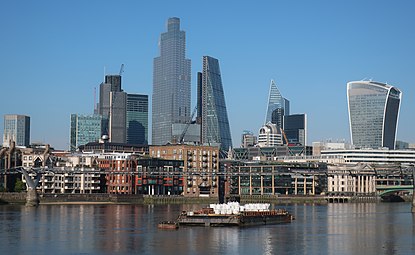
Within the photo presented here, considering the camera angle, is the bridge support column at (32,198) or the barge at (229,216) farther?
the bridge support column at (32,198)

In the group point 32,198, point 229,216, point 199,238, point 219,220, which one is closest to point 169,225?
point 219,220

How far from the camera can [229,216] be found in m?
97.9

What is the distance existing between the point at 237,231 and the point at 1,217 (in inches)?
1756

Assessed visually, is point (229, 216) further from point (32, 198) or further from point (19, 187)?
point (19, 187)

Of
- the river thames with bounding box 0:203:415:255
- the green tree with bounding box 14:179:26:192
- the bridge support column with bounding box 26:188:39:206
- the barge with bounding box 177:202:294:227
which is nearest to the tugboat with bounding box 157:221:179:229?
the river thames with bounding box 0:203:415:255

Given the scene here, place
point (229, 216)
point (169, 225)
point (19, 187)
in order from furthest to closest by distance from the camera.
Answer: point (19, 187) < point (229, 216) < point (169, 225)

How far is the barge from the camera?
97562mm

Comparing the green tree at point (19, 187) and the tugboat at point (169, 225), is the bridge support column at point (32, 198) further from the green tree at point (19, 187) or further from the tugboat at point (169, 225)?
the tugboat at point (169, 225)

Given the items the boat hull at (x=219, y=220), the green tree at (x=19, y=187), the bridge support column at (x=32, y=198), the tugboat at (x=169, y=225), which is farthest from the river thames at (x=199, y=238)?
the green tree at (x=19, y=187)

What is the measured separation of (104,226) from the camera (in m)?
101

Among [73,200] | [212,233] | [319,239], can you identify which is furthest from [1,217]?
[73,200]

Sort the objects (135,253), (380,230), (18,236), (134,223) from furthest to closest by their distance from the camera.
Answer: (134,223) → (380,230) → (18,236) → (135,253)

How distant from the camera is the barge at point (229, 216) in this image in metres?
97.6

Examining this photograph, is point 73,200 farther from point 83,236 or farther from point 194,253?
point 194,253
